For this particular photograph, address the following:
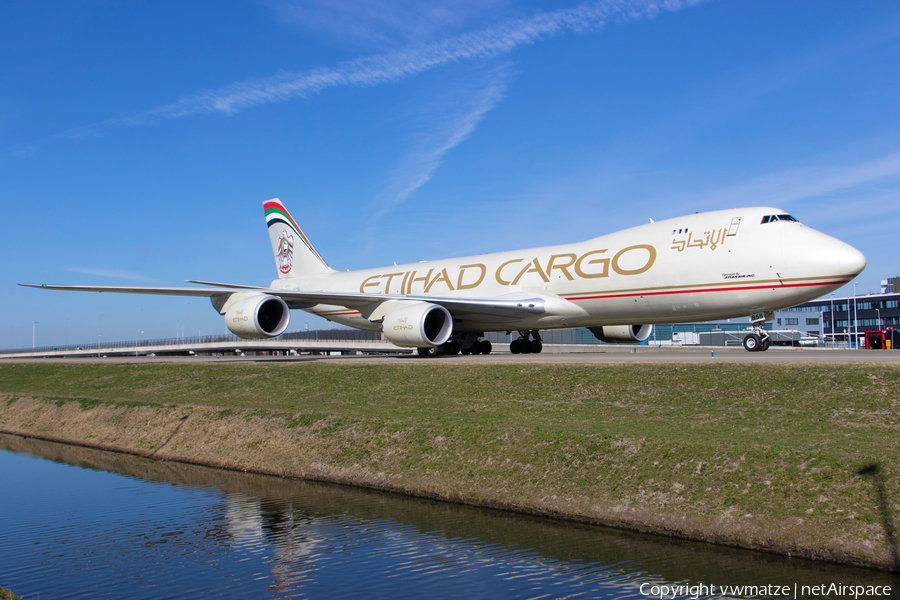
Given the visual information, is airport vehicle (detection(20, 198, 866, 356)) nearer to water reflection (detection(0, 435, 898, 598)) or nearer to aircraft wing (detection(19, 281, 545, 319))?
aircraft wing (detection(19, 281, 545, 319))

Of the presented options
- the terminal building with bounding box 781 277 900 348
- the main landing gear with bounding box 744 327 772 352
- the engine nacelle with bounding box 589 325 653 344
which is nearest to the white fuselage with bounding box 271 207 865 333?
the main landing gear with bounding box 744 327 772 352

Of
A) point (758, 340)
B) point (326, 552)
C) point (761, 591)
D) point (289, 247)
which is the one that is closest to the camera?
point (761, 591)

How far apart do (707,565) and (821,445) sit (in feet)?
10.4

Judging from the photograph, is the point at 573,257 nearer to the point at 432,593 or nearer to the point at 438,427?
the point at 438,427

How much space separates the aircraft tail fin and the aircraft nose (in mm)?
29473

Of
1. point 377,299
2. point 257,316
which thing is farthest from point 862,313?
point 257,316

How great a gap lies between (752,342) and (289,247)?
1139 inches

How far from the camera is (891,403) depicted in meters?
12.1

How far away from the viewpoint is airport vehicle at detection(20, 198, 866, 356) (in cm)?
2125

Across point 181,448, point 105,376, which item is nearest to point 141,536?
point 181,448

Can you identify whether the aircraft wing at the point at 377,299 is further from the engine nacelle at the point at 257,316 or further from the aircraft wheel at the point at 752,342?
the aircraft wheel at the point at 752,342

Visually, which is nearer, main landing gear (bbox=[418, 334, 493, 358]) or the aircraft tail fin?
main landing gear (bbox=[418, 334, 493, 358])

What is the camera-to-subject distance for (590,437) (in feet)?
39.0

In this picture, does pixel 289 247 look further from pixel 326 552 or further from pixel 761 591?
pixel 761 591
